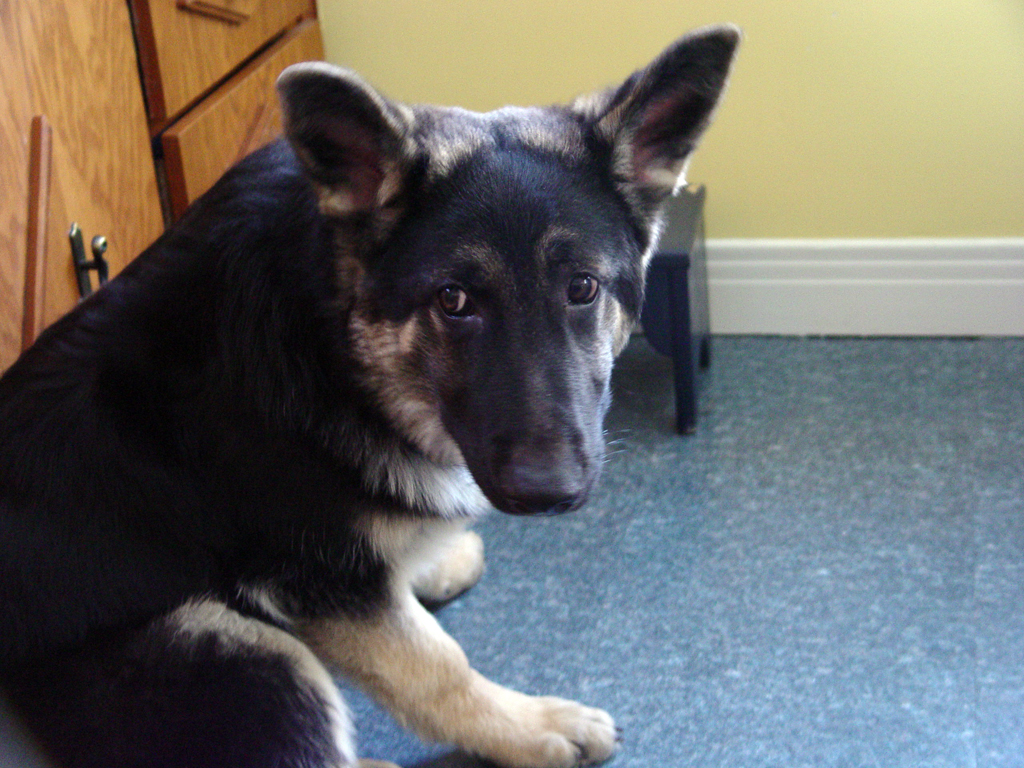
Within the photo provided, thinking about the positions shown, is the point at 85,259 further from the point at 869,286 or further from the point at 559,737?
the point at 869,286

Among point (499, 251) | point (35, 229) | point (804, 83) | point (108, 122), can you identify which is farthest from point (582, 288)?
point (804, 83)

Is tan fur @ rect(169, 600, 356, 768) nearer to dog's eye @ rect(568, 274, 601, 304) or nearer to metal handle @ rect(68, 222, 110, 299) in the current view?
dog's eye @ rect(568, 274, 601, 304)

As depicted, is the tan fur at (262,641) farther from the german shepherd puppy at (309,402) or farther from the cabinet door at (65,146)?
the cabinet door at (65,146)

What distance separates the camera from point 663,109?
4.62 ft

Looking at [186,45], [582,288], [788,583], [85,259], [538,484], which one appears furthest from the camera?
[186,45]

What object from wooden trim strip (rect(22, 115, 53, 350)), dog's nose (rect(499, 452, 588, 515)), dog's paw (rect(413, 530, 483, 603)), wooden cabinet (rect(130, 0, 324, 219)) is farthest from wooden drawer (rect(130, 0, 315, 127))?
dog's nose (rect(499, 452, 588, 515))

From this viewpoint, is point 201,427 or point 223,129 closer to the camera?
point 201,427

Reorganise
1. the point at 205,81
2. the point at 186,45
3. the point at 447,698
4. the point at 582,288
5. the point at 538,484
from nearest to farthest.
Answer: the point at 538,484
the point at 582,288
the point at 447,698
the point at 186,45
the point at 205,81

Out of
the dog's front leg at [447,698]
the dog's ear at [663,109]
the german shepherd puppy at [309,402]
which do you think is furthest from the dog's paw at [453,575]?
the dog's ear at [663,109]

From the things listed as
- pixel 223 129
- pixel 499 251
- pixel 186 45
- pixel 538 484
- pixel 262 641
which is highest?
pixel 186 45

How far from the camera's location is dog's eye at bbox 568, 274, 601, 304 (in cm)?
136

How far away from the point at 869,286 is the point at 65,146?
2254mm

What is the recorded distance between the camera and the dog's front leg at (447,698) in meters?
1.50

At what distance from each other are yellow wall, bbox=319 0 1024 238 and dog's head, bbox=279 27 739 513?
163 cm
